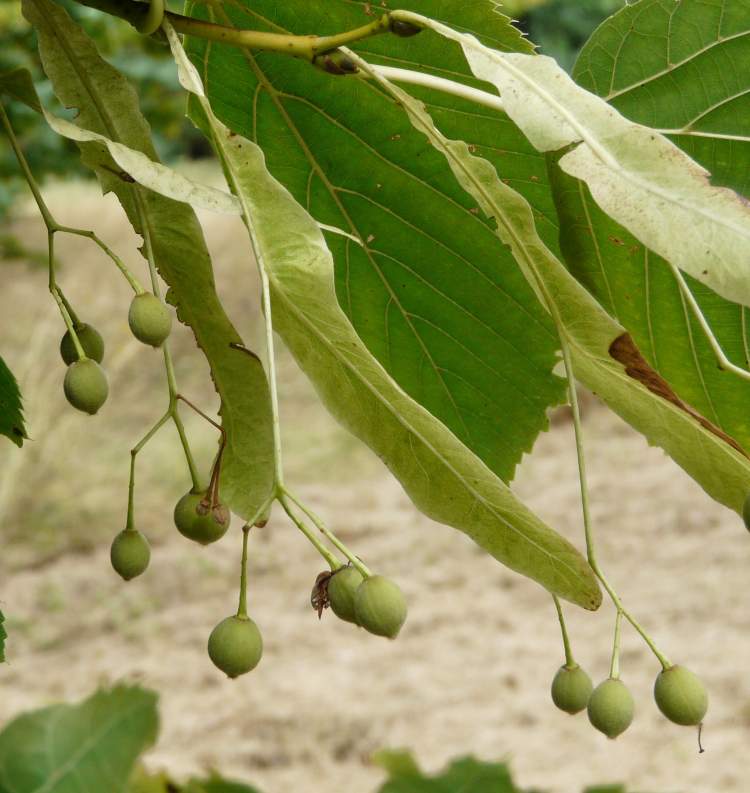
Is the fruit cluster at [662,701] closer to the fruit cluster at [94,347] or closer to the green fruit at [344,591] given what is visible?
the green fruit at [344,591]

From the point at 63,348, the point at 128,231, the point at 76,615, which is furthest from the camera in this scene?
the point at 128,231

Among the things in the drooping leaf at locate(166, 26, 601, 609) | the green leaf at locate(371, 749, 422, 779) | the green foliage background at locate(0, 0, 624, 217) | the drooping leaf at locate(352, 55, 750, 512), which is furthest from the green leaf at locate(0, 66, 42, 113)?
the green foliage background at locate(0, 0, 624, 217)

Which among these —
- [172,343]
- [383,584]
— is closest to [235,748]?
[383,584]

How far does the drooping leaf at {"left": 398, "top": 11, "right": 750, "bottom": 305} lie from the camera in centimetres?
58

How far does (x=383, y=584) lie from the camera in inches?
26.3

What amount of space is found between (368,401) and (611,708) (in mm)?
260

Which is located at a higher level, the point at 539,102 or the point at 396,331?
the point at 539,102

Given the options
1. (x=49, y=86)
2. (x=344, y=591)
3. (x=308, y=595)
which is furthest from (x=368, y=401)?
(x=308, y=595)

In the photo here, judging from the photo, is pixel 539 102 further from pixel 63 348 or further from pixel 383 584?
pixel 63 348

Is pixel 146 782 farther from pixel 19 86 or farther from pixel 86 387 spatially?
pixel 19 86

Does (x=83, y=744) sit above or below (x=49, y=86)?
above

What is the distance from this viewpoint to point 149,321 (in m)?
0.74

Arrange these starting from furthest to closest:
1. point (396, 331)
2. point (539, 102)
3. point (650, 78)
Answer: point (396, 331) → point (650, 78) → point (539, 102)

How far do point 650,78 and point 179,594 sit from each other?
5.18 metres
